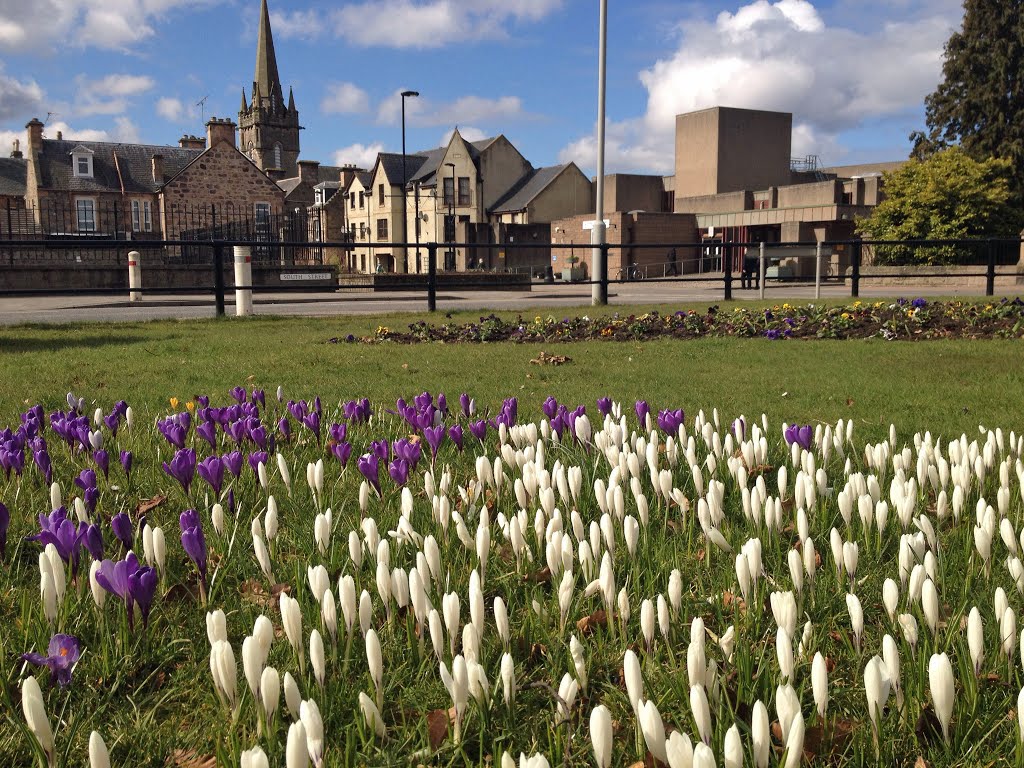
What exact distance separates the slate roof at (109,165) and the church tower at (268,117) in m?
44.1

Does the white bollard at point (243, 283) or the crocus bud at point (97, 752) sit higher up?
the white bollard at point (243, 283)

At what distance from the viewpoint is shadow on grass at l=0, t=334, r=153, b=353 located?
9.73 m

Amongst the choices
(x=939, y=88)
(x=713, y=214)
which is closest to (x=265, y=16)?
(x=713, y=214)

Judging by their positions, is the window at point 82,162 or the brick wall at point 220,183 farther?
the window at point 82,162

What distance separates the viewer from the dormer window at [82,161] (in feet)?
190

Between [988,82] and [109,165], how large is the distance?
163 ft

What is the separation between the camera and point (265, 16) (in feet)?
341

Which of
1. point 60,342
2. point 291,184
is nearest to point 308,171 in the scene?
point 291,184

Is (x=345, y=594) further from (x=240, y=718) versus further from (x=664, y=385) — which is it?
(x=664, y=385)

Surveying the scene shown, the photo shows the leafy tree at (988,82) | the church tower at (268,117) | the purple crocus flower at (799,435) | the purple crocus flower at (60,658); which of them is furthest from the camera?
the church tower at (268,117)

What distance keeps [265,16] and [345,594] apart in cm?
11280

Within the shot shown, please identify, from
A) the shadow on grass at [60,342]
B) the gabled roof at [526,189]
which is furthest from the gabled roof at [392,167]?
the shadow on grass at [60,342]

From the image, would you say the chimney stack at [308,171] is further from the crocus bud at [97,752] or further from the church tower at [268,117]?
the crocus bud at [97,752]

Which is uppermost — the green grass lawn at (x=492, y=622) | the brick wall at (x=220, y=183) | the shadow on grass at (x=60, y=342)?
the brick wall at (x=220, y=183)
